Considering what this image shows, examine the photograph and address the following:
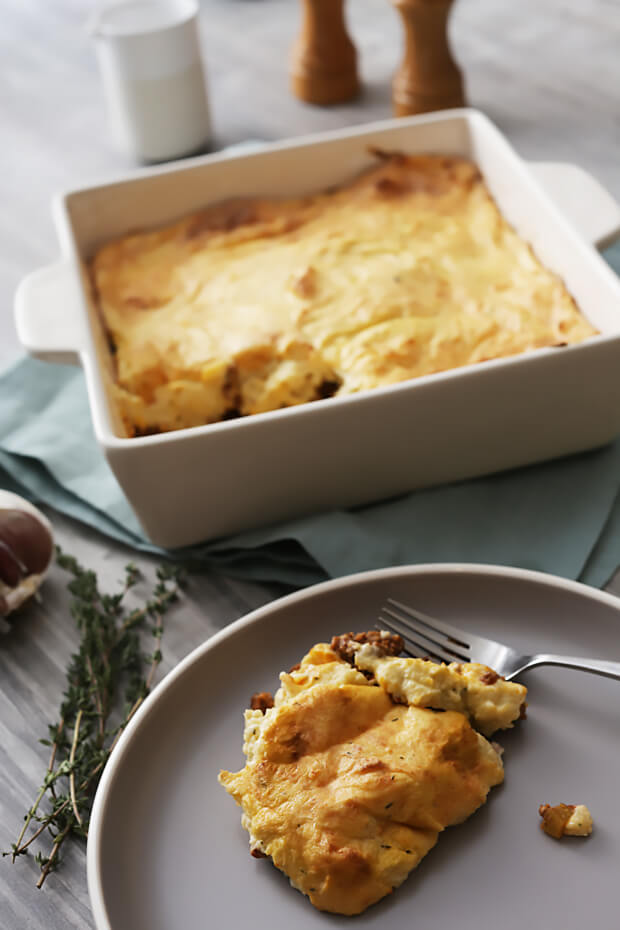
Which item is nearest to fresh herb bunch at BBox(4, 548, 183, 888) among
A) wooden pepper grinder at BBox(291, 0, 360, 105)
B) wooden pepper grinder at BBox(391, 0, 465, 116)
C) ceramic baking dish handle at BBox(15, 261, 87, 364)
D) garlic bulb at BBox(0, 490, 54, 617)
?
garlic bulb at BBox(0, 490, 54, 617)

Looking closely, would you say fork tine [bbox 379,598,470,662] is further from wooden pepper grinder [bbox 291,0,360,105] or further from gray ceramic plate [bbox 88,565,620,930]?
wooden pepper grinder [bbox 291,0,360,105]

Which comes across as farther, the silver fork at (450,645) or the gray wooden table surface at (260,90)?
the gray wooden table surface at (260,90)

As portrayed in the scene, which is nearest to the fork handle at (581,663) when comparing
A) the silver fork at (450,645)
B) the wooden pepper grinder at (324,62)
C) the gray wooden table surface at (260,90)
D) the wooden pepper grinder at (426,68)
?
the silver fork at (450,645)

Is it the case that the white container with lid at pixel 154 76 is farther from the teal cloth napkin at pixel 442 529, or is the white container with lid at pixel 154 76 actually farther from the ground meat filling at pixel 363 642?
the ground meat filling at pixel 363 642

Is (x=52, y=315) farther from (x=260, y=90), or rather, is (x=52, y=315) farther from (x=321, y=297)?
(x=260, y=90)

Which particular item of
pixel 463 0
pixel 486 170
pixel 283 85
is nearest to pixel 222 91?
pixel 283 85

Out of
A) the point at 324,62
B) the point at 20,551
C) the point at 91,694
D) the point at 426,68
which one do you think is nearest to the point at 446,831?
the point at 91,694
